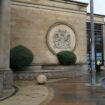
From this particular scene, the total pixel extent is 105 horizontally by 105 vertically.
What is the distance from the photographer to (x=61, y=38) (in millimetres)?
29906

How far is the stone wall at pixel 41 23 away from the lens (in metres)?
27.0

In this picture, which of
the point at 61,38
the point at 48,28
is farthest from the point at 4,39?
the point at 61,38

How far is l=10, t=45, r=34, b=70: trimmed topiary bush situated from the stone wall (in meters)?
1.50

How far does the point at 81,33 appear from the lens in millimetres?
31766

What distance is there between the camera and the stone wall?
88.6ft

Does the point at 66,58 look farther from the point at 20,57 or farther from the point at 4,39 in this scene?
the point at 4,39

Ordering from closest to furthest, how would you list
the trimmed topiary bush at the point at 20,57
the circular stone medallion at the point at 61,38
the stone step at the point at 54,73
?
the stone step at the point at 54,73
the trimmed topiary bush at the point at 20,57
the circular stone medallion at the point at 61,38

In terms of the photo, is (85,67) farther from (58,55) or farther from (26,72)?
(26,72)

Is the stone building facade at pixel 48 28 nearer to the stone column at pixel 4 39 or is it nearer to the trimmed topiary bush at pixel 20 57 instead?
the trimmed topiary bush at pixel 20 57

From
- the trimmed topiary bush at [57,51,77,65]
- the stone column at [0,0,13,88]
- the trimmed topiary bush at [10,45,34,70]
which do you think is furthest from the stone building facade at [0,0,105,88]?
the stone column at [0,0,13,88]

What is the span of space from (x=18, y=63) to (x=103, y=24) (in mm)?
21147

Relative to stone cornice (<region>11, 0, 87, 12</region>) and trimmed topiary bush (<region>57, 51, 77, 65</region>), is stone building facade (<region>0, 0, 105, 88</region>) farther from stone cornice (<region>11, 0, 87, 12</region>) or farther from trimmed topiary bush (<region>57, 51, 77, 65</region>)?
trimmed topiary bush (<region>57, 51, 77, 65</region>)

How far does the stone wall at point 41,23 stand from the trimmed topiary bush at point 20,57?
1.50 m

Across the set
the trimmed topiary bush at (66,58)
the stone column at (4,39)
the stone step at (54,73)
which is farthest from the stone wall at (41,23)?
the stone column at (4,39)
